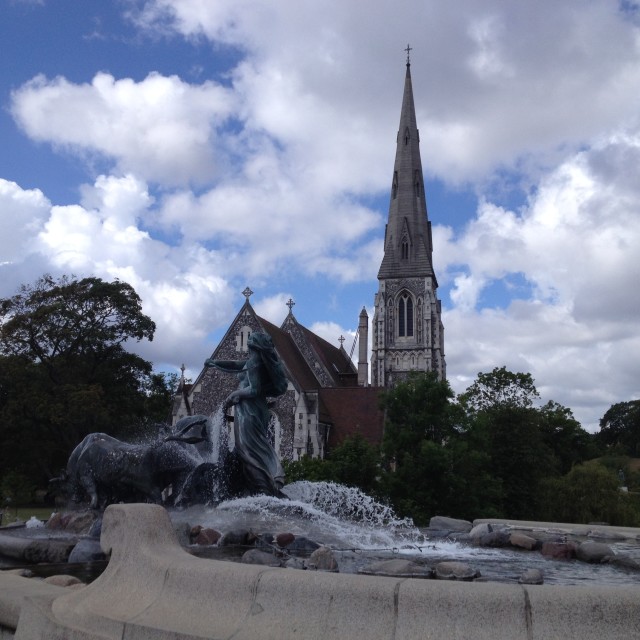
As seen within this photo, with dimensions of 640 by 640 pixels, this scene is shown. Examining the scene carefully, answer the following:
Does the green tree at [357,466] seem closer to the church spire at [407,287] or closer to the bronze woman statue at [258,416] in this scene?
the bronze woman statue at [258,416]

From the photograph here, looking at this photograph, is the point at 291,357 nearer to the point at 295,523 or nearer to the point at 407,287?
the point at 407,287

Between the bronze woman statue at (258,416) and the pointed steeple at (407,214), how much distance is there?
44.8 m

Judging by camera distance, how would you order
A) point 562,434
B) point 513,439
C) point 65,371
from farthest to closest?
point 562,434 → point 65,371 → point 513,439

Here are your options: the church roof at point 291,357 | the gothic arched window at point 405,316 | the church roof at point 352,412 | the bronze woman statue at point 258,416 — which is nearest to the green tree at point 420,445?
the bronze woman statue at point 258,416

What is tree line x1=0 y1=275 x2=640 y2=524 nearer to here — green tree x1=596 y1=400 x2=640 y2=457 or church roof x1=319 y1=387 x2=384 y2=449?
church roof x1=319 y1=387 x2=384 y2=449

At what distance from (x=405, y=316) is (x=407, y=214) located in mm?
9542

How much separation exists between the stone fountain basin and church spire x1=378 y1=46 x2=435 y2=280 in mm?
52949

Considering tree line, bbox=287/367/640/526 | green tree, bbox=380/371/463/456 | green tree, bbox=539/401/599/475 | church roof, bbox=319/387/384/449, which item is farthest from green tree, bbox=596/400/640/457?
green tree, bbox=380/371/463/456

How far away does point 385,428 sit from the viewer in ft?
80.6

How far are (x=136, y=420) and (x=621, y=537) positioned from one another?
29.4 metres

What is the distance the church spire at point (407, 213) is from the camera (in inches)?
2227

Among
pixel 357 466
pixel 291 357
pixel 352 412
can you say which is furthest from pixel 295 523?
pixel 291 357

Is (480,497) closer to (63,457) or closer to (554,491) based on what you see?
(554,491)

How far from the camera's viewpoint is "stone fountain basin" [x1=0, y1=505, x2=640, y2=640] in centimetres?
284
